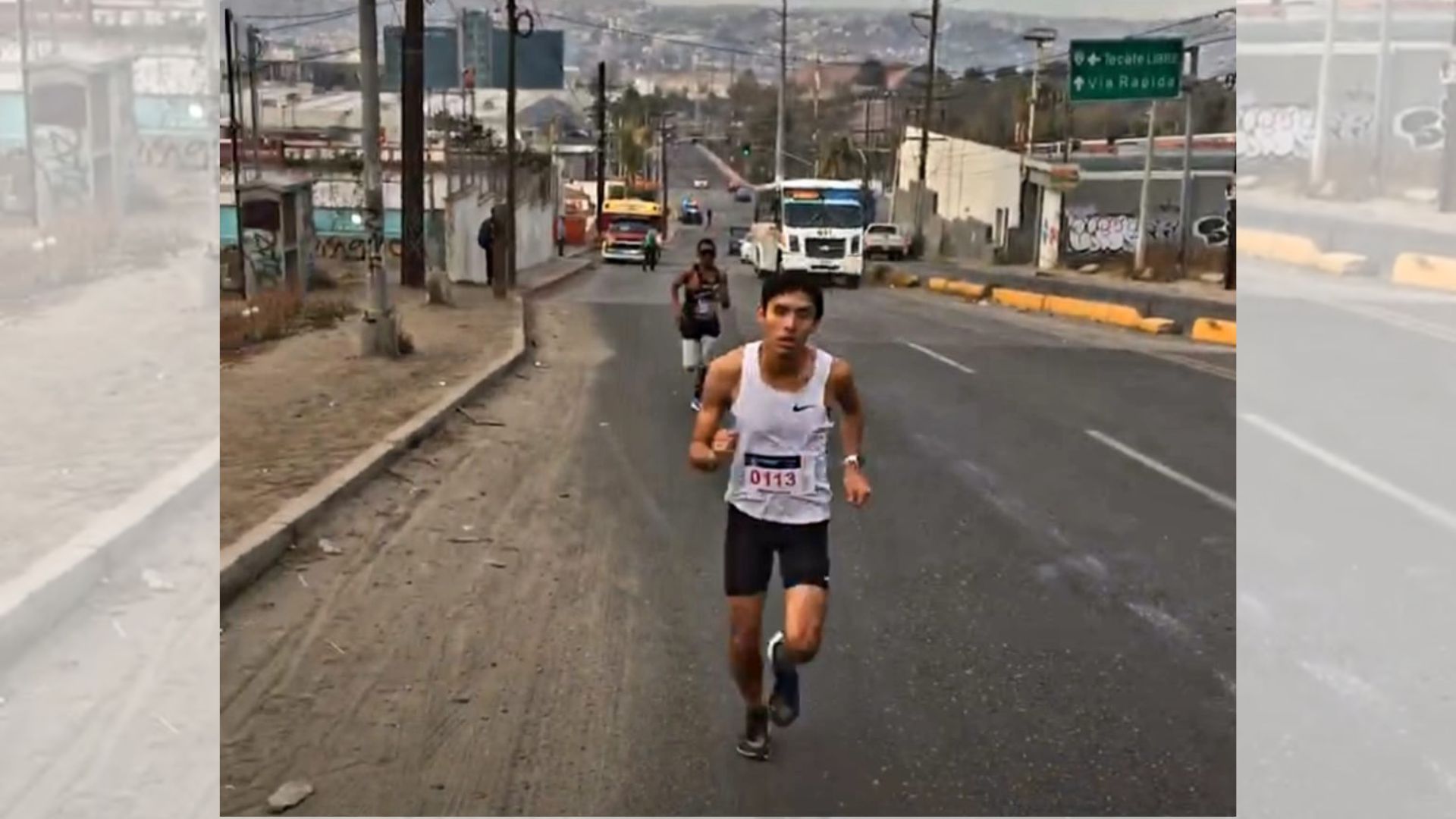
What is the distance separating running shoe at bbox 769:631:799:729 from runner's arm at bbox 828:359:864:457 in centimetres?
62

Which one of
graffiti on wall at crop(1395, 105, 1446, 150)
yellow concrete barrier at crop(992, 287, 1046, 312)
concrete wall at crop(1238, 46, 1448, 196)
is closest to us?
concrete wall at crop(1238, 46, 1448, 196)

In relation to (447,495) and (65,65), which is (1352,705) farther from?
(65,65)

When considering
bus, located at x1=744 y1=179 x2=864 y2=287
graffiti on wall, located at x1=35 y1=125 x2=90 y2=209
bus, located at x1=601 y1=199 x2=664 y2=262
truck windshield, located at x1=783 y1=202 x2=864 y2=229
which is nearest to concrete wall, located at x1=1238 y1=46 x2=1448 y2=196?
bus, located at x1=744 y1=179 x2=864 y2=287

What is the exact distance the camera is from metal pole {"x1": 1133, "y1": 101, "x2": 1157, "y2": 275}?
2647 cm

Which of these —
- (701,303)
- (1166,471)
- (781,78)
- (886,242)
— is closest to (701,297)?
(701,303)

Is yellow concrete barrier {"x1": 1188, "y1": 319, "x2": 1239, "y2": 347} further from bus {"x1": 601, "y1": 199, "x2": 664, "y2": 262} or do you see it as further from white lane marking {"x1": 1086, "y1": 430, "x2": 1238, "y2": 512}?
bus {"x1": 601, "y1": 199, "x2": 664, "y2": 262}

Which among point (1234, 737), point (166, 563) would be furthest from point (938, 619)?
point (166, 563)

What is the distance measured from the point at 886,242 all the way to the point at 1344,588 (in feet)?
46.7

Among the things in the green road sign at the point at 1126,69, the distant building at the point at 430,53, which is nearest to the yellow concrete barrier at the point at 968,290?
the green road sign at the point at 1126,69

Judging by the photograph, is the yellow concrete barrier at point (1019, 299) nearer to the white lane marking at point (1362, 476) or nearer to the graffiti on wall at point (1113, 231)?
the graffiti on wall at point (1113, 231)

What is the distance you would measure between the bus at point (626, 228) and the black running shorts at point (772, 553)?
27782mm

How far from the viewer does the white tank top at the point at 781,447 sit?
14.4 feet

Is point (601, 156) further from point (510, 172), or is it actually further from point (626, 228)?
point (510, 172)

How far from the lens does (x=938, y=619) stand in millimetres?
6121
